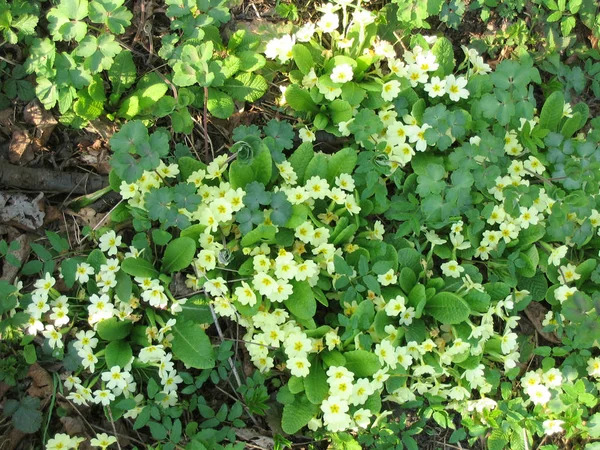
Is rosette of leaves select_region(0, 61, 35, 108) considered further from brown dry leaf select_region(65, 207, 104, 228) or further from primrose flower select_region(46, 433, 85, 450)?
primrose flower select_region(46, 433, 85, 450)

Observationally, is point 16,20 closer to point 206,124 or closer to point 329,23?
point 206,124

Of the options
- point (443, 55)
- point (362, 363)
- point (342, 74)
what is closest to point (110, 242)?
point (362, 363)

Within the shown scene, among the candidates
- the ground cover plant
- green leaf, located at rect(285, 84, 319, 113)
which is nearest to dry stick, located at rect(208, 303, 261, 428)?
the ground cover plant

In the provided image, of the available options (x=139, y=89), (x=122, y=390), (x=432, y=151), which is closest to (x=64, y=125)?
(x=139, y=89)

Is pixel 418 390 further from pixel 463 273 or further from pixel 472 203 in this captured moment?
pixel 472 203

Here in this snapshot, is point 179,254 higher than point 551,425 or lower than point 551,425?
higher

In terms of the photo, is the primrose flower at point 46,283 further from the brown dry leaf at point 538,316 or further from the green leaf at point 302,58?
the brown dry leaf at point 538,316

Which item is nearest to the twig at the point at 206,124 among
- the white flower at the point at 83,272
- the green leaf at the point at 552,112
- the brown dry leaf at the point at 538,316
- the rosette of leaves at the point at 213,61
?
the rosette of leaves at the point at 213,61
